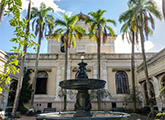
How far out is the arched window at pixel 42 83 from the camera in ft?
63.4

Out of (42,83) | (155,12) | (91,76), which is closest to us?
(155,12)

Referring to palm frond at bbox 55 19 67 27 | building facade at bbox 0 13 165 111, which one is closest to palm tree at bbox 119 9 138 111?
building facade at bbox 0 13 165 111

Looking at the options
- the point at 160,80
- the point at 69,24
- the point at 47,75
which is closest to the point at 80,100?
the point at 160,80

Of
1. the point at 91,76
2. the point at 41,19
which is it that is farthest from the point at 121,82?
the point at 41,19

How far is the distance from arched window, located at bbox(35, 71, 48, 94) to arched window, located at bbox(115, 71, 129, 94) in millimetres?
9632

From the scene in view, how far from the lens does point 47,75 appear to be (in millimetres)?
19844

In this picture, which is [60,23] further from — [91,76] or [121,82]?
[121,82]

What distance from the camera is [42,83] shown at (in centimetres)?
1961

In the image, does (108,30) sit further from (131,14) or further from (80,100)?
(80,100)

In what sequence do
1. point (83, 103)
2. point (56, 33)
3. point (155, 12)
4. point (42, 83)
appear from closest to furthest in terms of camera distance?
point (83, 103), point (155, 12), point (56, 33), point (42, 83)

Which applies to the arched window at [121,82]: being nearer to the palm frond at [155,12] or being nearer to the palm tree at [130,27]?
the palm tree at [130,27]

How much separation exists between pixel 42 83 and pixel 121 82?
34.9ft

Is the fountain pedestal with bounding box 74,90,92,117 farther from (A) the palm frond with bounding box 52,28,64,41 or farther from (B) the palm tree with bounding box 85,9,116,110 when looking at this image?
(A) the palm frond with bounding box 52,28,64,41

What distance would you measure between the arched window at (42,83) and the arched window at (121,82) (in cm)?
963
